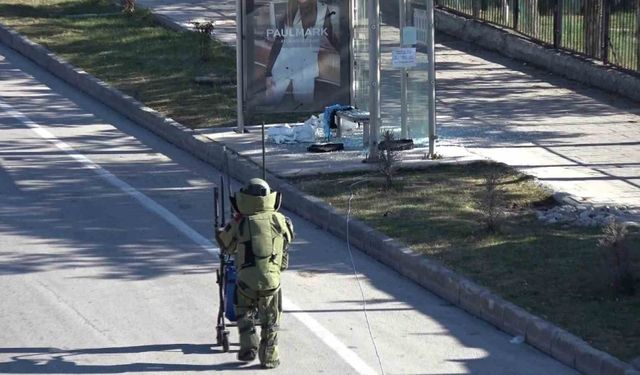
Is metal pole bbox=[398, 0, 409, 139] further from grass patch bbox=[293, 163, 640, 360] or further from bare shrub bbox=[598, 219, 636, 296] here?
bare shrub bbox=[598, 219, 636, 296]

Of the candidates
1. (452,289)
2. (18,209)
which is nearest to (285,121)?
(18,209)

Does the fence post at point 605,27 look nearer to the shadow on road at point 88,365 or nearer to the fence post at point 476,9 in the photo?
the fence post at point 476,9

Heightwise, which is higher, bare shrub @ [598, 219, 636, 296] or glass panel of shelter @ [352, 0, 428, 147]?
glass panel of shelter @ [352, 0, 428, 147]

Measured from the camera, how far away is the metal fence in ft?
60.6

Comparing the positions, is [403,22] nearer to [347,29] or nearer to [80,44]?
[347,29]

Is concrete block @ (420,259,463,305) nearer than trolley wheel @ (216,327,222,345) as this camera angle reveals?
No

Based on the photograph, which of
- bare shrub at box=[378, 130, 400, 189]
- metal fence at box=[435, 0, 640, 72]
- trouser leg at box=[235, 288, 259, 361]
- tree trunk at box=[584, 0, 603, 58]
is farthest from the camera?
tree trunk at box=[584, 0, 603, 58]

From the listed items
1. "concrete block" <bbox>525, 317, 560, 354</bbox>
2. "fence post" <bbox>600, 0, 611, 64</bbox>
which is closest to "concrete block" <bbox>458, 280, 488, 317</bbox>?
"concrete block" <bbox>525, 317, 560, 354</bbox>

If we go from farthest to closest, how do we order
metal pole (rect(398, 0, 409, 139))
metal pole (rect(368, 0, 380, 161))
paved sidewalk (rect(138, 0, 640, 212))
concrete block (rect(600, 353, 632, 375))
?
metal pole (rect(398, 0, 409, 139)) < metal pole (rect(368, 0, 380, 161)) < paved sidewalk (rect(138, 0, 640, 212)) < concrete block (rect(600, 353, 632, 375))

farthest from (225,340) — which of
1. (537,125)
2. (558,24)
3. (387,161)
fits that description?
(558,24)

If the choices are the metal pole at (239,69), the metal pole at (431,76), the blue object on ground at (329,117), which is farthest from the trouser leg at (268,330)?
the metal pole at (239,69)

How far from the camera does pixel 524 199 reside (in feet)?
40.9

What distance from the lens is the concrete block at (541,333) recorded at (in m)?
8.77

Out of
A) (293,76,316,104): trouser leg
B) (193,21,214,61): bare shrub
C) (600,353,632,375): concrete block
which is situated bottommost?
(600,353,632,375): concrete block
